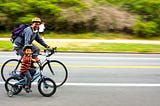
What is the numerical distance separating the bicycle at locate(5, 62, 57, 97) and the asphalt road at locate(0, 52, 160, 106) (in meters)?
0.13

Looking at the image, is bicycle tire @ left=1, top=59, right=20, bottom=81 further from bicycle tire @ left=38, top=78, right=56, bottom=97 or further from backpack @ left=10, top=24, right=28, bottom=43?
bicycle tire @ left=38, top=78, right=56, bottom=97

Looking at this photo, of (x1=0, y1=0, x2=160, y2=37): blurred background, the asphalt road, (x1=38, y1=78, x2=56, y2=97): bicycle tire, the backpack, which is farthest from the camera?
(x1=0, y1=0, x2=160, y2=37): blurred background

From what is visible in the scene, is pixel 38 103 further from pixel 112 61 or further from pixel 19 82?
pixel 112 61

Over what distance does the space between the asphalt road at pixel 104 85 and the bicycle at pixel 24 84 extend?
0.13 m

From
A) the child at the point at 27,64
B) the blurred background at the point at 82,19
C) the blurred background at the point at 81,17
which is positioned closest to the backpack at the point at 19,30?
the child at the point at 27,64

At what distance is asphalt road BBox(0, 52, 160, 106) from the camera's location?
9789 millimetres

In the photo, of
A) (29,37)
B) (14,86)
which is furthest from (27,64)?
(29,37)

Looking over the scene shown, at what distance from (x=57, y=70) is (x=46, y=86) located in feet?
4.64

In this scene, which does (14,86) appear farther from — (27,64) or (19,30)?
(19,30)

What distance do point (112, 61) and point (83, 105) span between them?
22.8 feet

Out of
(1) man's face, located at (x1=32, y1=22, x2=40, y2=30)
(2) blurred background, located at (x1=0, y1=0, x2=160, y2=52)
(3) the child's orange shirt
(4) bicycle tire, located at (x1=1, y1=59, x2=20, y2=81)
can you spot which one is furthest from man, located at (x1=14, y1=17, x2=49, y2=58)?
(2) blurred background, located at (x1=0, y1=0, x2=160, y2=52)

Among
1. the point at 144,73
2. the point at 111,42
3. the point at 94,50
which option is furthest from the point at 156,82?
the point at 111,42

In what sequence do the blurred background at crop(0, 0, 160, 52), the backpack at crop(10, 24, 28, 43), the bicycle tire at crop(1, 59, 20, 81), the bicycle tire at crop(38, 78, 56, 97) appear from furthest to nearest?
the blurred background at crop(0, 0, 160, 52), the bicycle tire at crop(1, 59, 20, 81), the backpack at crop(10, 24, 28, 43), the bicycle tire at crop(38, 78, 56, 97)

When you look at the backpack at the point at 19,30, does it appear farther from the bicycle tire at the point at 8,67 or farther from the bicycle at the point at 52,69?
the bicycle tire at the point at 8,67
